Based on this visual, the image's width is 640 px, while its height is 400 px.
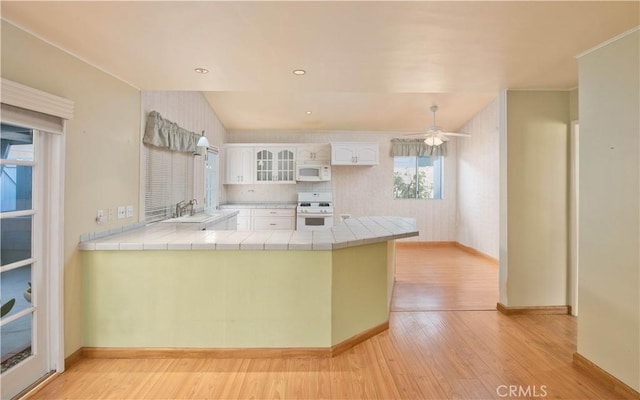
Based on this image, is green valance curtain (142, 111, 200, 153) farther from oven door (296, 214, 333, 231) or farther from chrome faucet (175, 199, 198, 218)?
oven door (296, 214, 333, 231)

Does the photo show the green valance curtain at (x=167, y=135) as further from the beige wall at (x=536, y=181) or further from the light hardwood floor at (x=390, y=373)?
the beige wall at (x=536, y=181)

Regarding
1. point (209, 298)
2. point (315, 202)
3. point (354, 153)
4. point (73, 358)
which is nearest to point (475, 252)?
point (354, 153)

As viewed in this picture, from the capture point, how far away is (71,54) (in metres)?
2.26

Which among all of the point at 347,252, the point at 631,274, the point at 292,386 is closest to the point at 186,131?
the point at 347,252

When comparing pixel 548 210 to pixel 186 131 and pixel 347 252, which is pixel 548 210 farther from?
pixel 186 131

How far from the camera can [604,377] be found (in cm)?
214

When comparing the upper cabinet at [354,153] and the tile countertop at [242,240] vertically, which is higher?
the upper cabinet at [354,153]

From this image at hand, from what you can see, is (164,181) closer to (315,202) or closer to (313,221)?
(313,221)

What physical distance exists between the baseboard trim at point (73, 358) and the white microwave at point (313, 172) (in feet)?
14.8

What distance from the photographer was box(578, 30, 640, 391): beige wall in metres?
1.99

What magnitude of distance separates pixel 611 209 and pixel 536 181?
117cm

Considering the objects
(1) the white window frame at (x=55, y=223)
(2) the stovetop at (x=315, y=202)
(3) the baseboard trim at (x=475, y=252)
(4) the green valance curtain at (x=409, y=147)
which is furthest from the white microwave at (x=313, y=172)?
(1) the white window frame at (x=55, y=223)

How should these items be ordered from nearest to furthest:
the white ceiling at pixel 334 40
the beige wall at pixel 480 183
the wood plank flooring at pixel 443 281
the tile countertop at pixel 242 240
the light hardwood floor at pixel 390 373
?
the white ceiling at pixel 334 40, the light hardwood floor at pixel 390 373, the tile countertop at pixel 242 240, the wood plank flooring at pixel 443 281, the beige wall at pixel 480 183

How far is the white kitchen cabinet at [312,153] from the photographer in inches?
Result: 256
